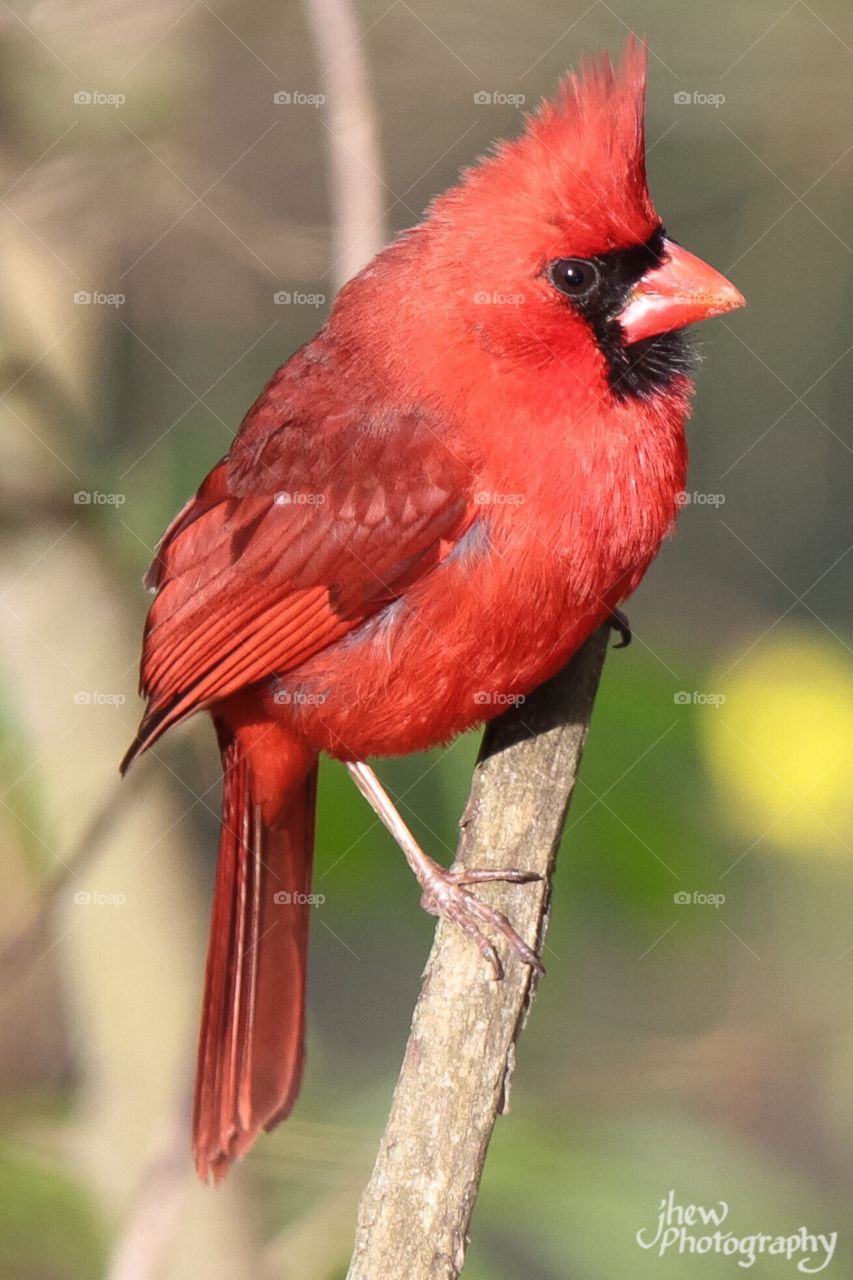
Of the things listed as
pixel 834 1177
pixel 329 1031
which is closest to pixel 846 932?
pixel 834 1177

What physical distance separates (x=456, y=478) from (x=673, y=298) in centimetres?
34

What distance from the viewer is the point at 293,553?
6.70 ft

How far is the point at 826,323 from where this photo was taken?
3.03 m

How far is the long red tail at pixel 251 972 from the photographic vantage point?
2244 millimetres

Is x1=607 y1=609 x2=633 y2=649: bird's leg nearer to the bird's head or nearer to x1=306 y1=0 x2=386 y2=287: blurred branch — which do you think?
the bird's head

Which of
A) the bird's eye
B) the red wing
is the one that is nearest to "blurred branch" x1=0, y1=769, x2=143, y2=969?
the red wing

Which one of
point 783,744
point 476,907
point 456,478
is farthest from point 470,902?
point 783,744

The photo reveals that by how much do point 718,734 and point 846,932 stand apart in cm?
78

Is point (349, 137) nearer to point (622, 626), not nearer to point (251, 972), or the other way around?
point (622, 626)

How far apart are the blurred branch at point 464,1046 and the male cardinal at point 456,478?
0.12ft

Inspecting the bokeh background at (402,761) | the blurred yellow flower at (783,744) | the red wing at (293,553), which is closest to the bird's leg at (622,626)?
the bokeh background at (402,761)

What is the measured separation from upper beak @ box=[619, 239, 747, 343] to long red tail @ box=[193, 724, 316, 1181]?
0.83m

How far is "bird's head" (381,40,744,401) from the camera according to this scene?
183cm

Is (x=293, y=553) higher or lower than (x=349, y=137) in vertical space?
lower
